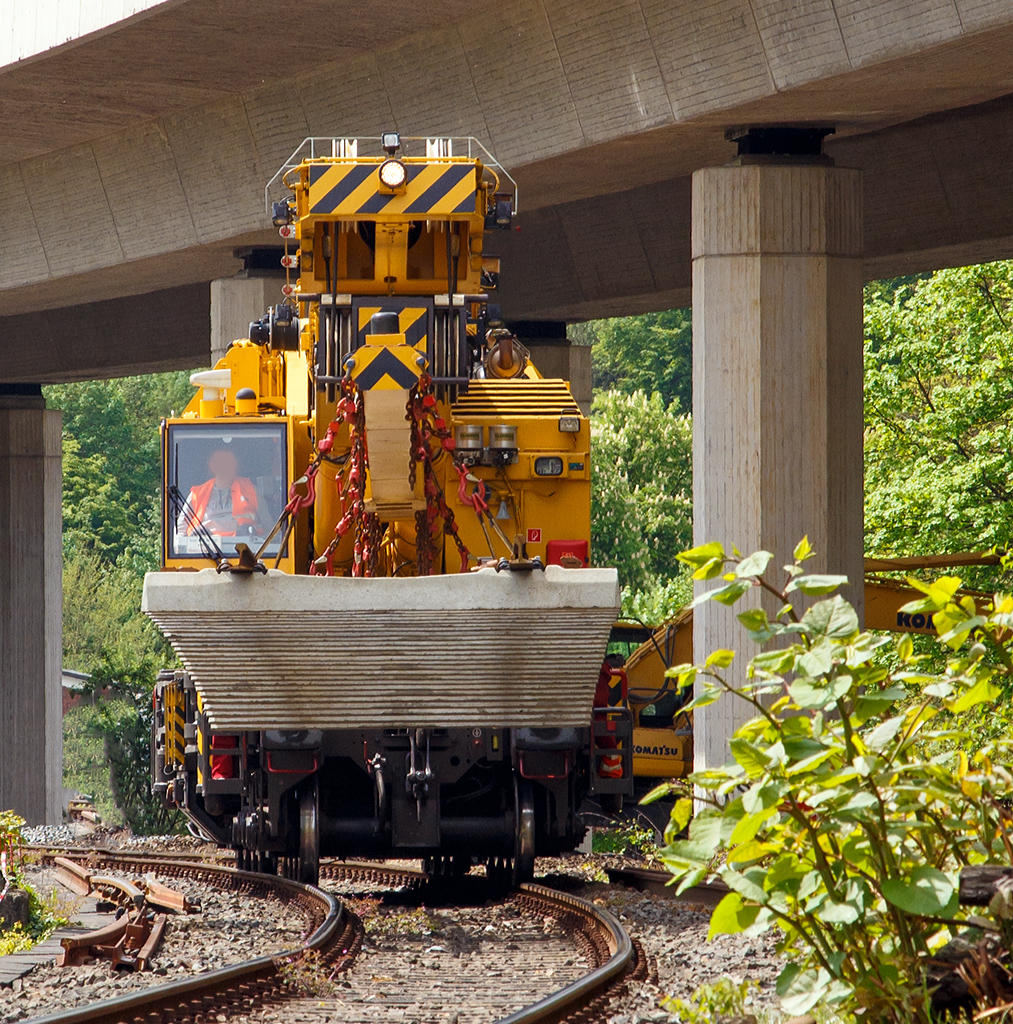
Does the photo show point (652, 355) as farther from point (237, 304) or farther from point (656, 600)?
point (237, 304)

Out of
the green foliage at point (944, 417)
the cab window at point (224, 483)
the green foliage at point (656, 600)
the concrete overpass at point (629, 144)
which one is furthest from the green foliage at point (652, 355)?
the cab window at point (224, 483)

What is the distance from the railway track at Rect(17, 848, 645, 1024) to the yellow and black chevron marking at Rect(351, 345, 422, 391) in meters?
3.26

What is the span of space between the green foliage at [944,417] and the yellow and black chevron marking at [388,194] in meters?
13.8

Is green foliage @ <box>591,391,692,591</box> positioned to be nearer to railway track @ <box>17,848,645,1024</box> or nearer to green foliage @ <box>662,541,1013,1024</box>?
railway track @ <box>17,848,645,1024</box>

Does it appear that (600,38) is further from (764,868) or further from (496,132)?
(764,868)

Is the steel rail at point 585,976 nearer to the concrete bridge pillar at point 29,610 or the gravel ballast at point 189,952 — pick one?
the gravel ballast at point 189,952

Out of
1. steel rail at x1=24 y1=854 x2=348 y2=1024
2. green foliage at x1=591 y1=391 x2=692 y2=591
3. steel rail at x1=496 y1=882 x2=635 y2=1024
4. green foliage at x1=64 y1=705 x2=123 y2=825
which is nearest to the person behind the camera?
steel rail at x1=24 y1=854 x2=348 y2=1024

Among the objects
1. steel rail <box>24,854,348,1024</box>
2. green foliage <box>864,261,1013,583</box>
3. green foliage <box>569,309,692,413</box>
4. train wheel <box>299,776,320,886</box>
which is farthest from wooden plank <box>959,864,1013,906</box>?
green foliage <box>569,309,692,413</box>

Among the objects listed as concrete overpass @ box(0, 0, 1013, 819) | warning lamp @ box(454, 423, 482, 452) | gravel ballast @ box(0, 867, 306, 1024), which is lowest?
gravel ballast @ box(0, 867, 306, 1024)

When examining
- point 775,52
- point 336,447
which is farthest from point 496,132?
point 336,447

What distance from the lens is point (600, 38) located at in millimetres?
13766

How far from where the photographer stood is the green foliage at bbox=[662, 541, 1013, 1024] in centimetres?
507

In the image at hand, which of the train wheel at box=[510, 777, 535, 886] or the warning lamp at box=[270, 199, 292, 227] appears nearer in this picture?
the train wheel at box=[510, 777, 535, 886]

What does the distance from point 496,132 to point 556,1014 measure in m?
9.26
